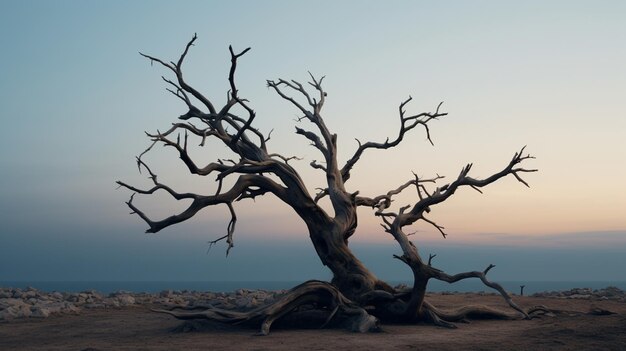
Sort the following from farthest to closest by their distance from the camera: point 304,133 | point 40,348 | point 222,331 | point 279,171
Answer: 1. point 304,133
2. point 279,171
3. point 222,331
4. point 40,348

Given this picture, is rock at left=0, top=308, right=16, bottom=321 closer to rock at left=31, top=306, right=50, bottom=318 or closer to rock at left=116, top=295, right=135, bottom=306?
rock at left=31, top=306, right=50, bottom=318

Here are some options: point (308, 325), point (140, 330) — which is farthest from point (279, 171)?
point (140, 330)

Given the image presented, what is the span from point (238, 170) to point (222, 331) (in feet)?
11.9

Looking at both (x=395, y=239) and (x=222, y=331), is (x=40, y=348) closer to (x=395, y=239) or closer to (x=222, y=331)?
(x=222, y=331)

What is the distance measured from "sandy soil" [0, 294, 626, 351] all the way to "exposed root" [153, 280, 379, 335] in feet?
0.90

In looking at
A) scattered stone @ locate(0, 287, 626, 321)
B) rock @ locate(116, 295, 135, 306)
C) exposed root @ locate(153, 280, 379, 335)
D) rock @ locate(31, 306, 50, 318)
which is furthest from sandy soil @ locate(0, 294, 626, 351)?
rock @ locate(116, 295, 135, 306)

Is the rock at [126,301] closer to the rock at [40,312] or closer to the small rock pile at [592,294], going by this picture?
the rock at [40,312]

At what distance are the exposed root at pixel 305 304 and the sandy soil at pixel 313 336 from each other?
0.90 feet

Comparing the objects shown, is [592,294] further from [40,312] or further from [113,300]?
[40,312]

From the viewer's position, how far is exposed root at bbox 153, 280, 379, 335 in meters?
14.9

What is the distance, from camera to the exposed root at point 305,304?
1488cm

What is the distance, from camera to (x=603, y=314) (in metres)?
17.2

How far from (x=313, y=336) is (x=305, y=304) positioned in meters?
2.02

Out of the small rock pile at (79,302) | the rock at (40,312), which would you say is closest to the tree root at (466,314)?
the small rock pile at (79,302)
